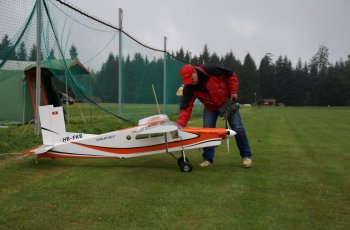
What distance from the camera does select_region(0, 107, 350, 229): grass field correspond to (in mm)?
4473

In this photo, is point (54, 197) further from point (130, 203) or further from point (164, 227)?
point (164, 227)

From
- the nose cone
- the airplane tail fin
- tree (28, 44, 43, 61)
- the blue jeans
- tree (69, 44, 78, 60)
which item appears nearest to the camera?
the airplane tail fin

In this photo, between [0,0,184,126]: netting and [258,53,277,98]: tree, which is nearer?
[0,0,184,126]: netting

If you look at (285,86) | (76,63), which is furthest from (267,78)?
(76,63)

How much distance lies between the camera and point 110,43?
12992 millimetres

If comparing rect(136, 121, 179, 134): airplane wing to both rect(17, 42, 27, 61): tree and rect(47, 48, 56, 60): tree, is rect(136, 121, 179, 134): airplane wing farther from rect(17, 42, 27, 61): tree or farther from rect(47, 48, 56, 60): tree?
rect(47, 48, 56, 60): tree

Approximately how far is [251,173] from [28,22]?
5467 millimetres

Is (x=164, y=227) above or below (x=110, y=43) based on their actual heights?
below

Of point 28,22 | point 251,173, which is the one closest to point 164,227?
point 251,173

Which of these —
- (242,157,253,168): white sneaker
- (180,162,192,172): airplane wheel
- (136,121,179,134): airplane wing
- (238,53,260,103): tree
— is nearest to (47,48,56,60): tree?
(136,121,179,134): airplane wing

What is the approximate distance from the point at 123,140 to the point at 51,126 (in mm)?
1313

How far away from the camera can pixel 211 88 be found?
7965 mm

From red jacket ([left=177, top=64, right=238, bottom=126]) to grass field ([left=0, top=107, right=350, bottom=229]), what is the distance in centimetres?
118

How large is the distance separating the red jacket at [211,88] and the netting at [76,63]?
3541 millimetres
